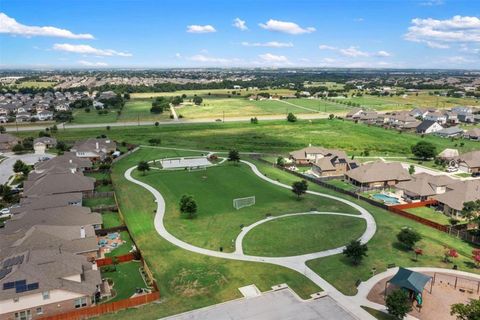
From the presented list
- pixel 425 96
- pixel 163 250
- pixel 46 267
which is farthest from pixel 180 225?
pixel 425 96

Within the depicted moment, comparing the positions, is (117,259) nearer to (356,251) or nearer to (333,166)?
(356,251)

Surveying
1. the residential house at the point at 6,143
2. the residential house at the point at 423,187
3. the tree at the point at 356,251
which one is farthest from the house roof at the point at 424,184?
the residential house at the point at 6,143

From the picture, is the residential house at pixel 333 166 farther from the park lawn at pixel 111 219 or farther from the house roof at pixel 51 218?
the house roof at pixel 51 218

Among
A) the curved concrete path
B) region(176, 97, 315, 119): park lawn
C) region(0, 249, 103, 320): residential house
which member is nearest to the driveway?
the curved concrete path

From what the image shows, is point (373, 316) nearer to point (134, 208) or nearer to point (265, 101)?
point (134, 208)

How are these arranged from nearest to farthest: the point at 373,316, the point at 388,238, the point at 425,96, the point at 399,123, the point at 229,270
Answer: the point at 373,316
the point at 229,270
the point at 388,238
the point at 399,123
the point at 425,96

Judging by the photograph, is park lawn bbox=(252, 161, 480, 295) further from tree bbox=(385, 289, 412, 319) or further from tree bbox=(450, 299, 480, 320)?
tree bbox=(450, 299, 480, 320)
